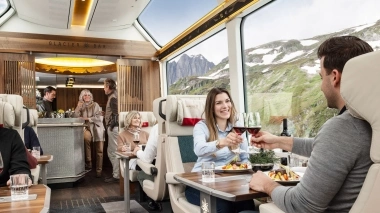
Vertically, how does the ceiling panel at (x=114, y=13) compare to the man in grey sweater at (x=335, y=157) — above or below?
above

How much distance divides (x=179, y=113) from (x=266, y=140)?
1.20 meters

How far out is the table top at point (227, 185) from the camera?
5.03ft

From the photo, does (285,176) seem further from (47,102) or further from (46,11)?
(47,102)

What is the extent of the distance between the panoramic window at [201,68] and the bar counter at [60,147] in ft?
7.51

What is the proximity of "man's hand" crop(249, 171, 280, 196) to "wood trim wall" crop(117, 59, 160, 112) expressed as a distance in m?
6.00

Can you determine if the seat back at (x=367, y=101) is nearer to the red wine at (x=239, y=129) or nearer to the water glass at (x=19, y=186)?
the red wine at (x=239, y=129)

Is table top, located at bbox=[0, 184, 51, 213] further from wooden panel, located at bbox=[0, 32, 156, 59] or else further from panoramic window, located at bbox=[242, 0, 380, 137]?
wooden panel, located at bbox=[0, 32, 156, 59]

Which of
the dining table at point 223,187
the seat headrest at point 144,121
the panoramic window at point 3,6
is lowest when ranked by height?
the dining table at point 223,187

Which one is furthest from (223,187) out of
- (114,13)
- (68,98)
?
(68,98)

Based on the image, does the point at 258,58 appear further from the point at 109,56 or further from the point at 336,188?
the point at 109,56

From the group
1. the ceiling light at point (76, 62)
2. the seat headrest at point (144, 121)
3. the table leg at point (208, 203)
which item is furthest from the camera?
the ceiling light at point (76, 62)

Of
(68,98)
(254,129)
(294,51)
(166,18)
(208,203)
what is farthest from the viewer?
(68,98)

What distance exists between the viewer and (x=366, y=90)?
971mm

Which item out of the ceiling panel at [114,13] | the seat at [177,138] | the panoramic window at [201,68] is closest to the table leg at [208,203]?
the seat at [177,138]
